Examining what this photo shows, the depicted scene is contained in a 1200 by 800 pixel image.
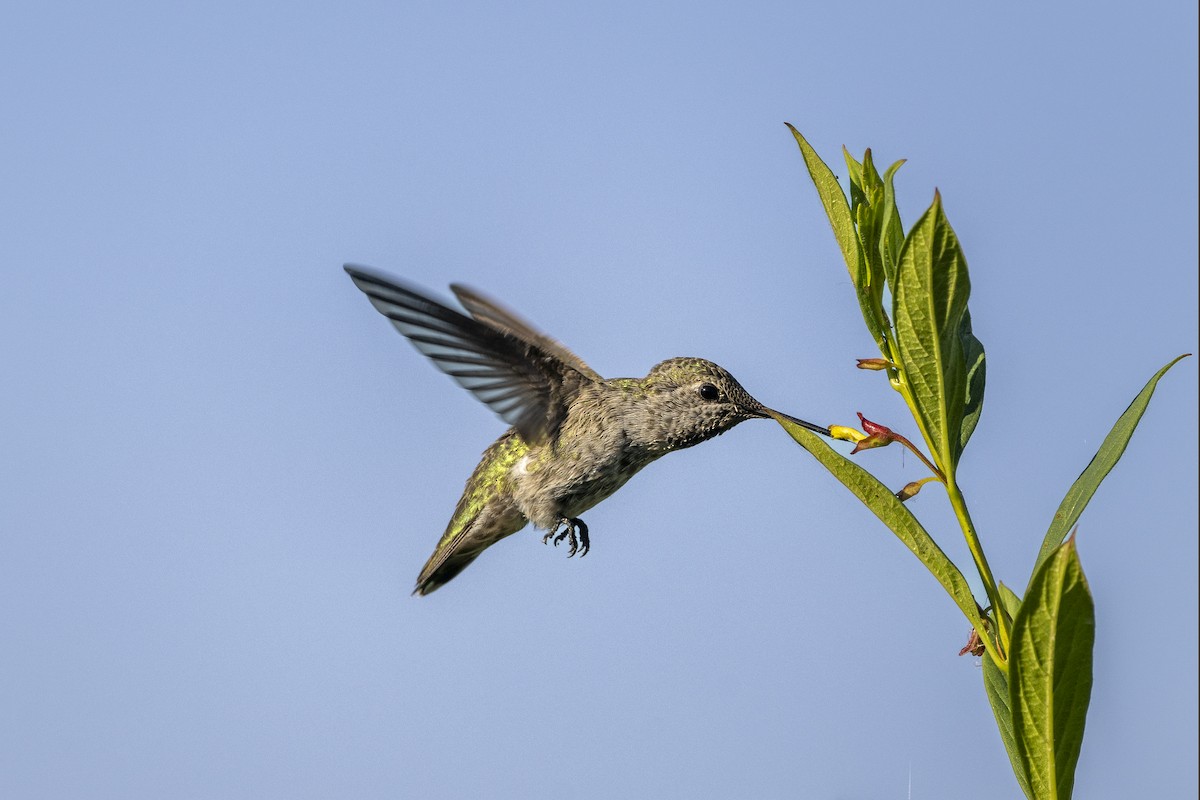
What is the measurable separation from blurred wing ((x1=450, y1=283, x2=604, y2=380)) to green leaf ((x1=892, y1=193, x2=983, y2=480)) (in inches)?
93.9

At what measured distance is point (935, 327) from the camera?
236 cm

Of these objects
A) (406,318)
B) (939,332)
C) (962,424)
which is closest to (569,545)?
(406,318)

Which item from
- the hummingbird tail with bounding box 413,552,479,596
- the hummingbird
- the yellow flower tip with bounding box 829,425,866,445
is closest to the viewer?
the yellow flower tip with bounding box 829,425,866,445

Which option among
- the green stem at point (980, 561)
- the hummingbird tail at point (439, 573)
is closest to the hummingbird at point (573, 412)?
the hummingbird tail at point (439, 573)

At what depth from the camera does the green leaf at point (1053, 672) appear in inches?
83.3

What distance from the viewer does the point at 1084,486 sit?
2.60 m

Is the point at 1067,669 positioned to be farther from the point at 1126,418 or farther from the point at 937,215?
the point at 937,215

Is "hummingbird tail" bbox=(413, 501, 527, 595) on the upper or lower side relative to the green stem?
upper

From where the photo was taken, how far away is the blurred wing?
15.9 feet

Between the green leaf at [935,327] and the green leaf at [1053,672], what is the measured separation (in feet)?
1.40

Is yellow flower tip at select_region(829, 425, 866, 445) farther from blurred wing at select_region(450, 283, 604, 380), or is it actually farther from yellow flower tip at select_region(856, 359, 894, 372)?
blurred wing at select_region(450, 283, 604, 380)

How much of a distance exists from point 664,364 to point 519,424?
2.12 ft

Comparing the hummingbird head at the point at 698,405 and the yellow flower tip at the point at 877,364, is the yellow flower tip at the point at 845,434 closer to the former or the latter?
the yellow flower tip at the point at 877,364

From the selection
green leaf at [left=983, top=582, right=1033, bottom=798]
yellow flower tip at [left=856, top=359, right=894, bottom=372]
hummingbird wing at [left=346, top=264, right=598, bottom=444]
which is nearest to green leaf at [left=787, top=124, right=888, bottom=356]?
yellow flower tip at [left=856, top=359, right=894, bottom=372]
